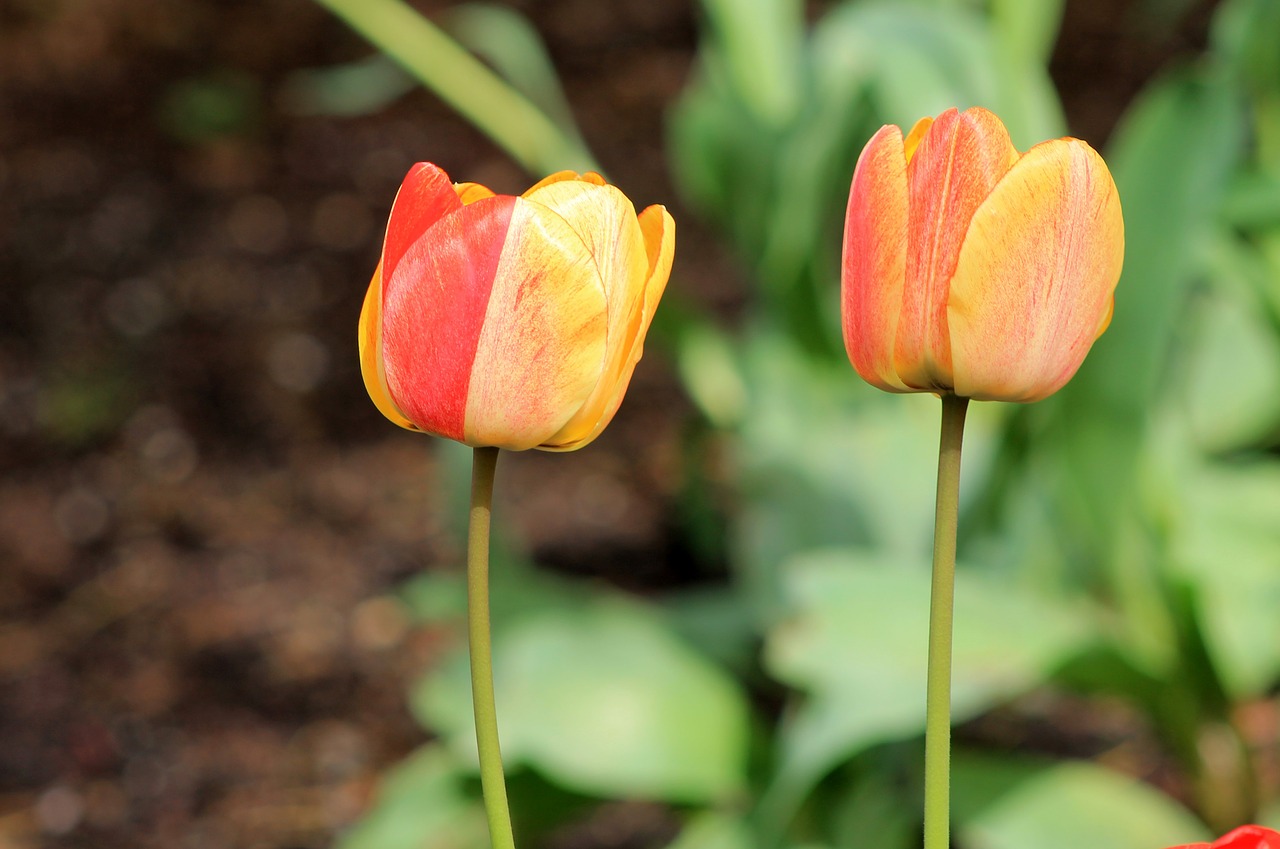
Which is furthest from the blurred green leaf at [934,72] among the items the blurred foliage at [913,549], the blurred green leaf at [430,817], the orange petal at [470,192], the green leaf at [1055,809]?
the orange petal at [470,192]

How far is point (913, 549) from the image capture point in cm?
121

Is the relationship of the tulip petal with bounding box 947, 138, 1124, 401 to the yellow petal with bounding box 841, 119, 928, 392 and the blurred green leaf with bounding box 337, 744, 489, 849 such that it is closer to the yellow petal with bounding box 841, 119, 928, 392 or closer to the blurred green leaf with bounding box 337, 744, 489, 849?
the yellow petal with bounding box 841, 119, 928, 392

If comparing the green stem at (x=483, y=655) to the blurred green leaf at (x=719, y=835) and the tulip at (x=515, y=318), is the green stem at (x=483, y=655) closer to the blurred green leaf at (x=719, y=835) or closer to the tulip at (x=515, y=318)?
the tulip at (x=515, y=318)

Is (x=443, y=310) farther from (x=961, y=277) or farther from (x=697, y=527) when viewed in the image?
(x=697, y=527)

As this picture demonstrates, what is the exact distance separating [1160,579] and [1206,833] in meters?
0.22

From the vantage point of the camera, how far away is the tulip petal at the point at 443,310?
0.30 m

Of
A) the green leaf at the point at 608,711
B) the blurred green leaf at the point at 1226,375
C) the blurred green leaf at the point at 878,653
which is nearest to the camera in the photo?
the blurred green leaf at the point at 878,653

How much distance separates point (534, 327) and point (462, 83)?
3.68 feet

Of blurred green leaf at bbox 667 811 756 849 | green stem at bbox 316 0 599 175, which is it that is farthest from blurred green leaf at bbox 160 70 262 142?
blurred green leaf at bbox 667 811 756 849

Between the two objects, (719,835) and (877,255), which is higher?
(719,835)

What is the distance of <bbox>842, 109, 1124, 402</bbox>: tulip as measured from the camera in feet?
0.95

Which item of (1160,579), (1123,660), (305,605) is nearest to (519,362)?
(1123,660)

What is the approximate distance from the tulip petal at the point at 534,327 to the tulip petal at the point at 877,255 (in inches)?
2.3

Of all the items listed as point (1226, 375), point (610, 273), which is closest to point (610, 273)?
point (610, 273)
